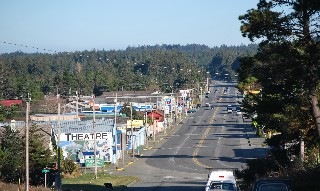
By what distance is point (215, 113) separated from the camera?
153 m

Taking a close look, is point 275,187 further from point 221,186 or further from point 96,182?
point 96,182

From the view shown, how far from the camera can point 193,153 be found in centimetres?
8431

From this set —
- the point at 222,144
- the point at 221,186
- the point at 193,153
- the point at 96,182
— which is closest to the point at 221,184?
the point at 221,186

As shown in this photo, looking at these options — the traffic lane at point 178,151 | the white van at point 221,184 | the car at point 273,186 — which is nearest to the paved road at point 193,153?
A: the traffic lane at point 178,151

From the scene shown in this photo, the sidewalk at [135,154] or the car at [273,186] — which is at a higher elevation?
the car at [273,186]

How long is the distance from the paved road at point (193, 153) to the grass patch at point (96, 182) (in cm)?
121

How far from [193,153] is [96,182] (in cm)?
3010

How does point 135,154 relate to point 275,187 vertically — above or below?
below

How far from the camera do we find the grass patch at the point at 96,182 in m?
50.3

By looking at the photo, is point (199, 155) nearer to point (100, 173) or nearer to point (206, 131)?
point (100, 173)

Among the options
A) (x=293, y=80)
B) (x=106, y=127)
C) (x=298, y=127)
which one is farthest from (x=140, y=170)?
(x=293, y=80)

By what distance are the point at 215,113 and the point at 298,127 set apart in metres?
114

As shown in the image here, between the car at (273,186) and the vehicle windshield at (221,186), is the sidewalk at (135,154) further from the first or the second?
the car at (273,186)

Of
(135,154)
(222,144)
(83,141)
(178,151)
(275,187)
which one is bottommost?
(135,154)
